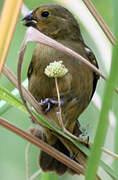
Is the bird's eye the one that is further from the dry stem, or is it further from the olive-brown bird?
the dry stem

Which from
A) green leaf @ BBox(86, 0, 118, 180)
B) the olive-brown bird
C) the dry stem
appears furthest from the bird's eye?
green leaf @ BBox(86, 0, 118, 180)

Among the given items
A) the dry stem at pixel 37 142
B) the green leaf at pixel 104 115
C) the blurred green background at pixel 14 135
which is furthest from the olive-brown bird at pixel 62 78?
the green leaf at pixel 104 115

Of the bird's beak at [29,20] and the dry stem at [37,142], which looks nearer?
the dry stem at [37,142]

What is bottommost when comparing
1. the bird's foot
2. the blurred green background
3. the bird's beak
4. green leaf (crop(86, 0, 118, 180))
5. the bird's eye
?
the blurred green background

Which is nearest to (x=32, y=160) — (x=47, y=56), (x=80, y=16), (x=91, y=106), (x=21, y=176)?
(x=21, y=176)

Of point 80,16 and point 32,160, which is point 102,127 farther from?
point 32,160

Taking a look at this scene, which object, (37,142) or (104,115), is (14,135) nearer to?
(37,142)

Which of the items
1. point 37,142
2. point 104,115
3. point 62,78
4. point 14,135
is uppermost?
point 104,115

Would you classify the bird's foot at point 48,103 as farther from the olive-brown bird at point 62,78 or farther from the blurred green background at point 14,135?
the blurred green background at point 14,135

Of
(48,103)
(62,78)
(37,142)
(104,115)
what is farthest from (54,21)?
(104,115)
